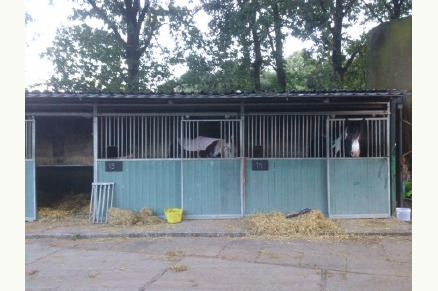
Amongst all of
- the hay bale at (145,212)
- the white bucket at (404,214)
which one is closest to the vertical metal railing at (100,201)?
the hay bale at (145,212)

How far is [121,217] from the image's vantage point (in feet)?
27.7

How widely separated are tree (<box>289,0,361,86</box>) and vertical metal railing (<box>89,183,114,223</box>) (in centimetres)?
1011

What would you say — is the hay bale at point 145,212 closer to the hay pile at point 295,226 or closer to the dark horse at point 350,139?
the hay pile at point 295,226

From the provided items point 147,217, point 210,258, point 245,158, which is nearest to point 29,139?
point 147,217

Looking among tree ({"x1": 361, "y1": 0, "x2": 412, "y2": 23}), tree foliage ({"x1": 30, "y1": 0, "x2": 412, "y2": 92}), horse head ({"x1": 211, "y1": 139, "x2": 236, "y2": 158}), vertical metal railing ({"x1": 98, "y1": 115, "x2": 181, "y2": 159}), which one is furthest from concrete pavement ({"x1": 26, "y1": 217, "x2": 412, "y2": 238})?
tree ({"x1": 361, "y1": 0, "x2": 412, "y2": 23})

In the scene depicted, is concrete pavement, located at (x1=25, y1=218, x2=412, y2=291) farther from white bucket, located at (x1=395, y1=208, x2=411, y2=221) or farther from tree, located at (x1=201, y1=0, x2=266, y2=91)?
tree, located at (x1=201, y1=0, x2=266, y2=91)

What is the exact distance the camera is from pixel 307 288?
4.96 m

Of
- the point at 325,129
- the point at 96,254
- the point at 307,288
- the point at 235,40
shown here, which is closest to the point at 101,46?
the point at 235,40

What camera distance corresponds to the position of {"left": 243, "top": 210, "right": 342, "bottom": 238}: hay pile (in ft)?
25.2

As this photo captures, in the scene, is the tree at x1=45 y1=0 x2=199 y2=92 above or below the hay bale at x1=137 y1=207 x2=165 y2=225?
above

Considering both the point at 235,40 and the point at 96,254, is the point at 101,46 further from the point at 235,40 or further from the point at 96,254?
the point at 96,254

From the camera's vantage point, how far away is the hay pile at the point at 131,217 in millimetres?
8430

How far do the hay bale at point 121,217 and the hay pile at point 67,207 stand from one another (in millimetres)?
1479

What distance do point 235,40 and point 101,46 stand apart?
5515 millimetres
